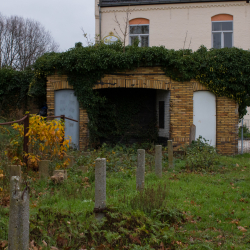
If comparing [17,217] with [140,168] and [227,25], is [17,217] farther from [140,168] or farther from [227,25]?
[227,25]

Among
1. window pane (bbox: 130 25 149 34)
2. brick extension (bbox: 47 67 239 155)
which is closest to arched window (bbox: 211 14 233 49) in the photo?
window pane (bbox: 130 25 149 34)

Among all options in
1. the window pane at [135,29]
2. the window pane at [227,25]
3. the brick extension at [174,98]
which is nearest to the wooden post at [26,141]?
the brick extension at [174,98]

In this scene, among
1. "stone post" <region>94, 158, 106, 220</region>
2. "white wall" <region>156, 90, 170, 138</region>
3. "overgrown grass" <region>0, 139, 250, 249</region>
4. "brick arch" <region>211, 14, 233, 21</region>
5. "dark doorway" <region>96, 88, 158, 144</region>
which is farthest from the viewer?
"brick arch" <region>211, 14, 233, 21</region>

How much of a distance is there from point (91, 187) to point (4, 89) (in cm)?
1018

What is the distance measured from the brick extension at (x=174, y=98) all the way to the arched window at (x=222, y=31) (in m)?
6.61

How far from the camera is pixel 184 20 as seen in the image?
16797mm

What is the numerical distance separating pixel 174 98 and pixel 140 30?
7453mm

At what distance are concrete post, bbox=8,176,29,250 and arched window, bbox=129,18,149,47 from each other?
15645 mm

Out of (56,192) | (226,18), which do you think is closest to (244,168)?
(56,192)

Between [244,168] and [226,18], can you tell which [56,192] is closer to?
[244,168]

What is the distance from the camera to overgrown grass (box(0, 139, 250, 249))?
352cm

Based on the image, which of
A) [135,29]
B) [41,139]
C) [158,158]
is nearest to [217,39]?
[135,29]

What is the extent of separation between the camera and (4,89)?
1401cm

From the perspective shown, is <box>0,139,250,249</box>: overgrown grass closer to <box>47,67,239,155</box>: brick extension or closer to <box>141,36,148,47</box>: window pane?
<box>47,67,239,155</box>: brick extension
